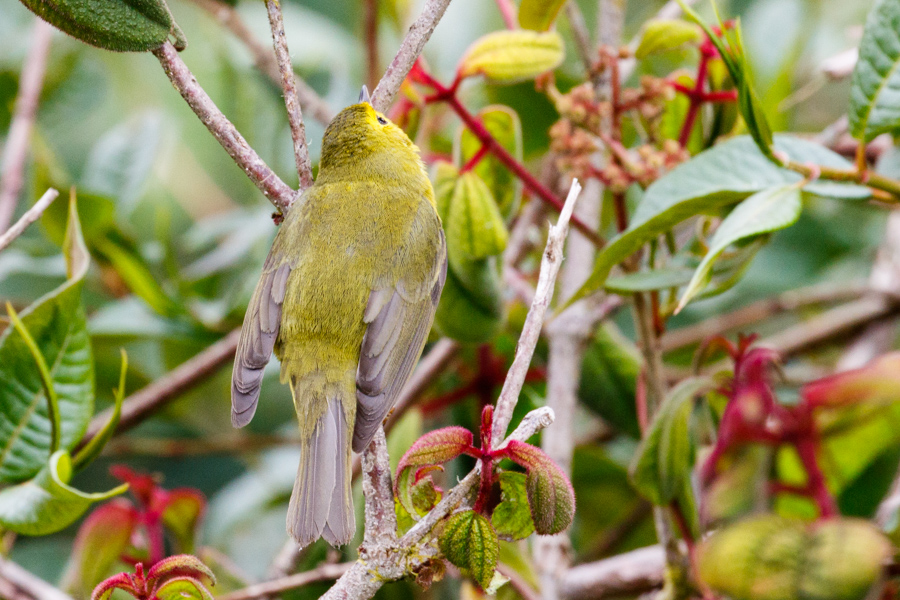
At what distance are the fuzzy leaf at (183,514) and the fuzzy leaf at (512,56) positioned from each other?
1.02 meters

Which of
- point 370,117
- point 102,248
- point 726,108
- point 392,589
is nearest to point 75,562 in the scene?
point 392,589

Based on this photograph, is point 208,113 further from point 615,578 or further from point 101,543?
point 615,578

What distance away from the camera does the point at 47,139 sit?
290cm

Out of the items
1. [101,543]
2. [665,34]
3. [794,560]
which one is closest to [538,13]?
[665,34]

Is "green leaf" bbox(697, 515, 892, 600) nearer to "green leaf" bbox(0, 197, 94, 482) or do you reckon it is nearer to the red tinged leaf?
the red tinged leaf

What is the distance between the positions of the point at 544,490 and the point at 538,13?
950 millimetres

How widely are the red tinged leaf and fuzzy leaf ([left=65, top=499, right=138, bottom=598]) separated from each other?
128 centimetres

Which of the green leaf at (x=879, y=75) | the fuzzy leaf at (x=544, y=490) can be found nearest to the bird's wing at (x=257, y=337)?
the fuzzy leaf at (x=544, y=490)

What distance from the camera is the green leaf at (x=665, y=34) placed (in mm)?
1594

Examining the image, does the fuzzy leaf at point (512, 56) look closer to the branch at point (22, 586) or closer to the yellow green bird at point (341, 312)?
the yellow green bird at point (341, 312)

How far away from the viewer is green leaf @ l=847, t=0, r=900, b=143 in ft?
4.76

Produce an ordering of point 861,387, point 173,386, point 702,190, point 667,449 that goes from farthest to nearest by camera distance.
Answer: point 173,386 → point 667,449 → point 702,190 → point 861,387

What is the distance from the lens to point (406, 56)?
1.36 metres

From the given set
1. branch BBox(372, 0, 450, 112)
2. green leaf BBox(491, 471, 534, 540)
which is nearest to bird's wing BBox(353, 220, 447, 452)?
green leaf BBox(491, 471, 534, 540)
